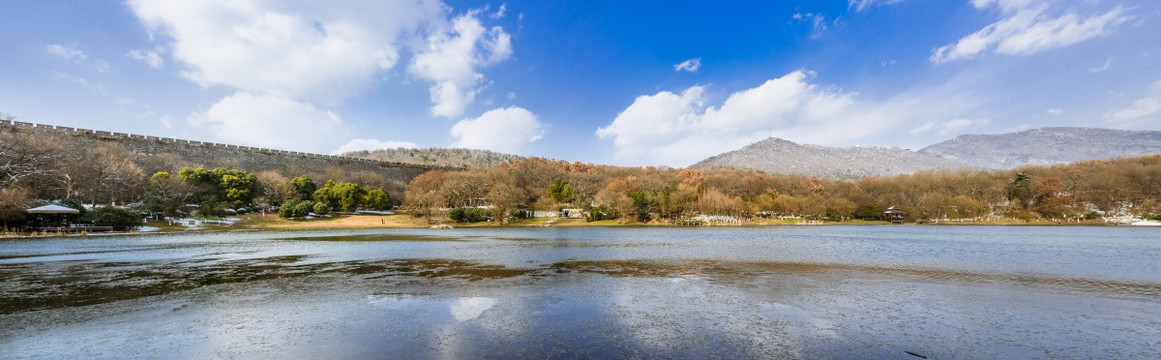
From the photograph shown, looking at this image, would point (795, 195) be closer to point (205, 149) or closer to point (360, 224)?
point (360, 224)

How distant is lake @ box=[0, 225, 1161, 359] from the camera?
7.28m

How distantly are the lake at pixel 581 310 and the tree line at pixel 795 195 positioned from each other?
50.1 m

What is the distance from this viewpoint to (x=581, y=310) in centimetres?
1010

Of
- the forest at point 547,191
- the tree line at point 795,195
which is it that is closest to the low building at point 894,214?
the forest at point 547,191

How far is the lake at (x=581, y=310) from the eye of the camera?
7277 millimetres

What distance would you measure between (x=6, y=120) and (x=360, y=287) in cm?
5735

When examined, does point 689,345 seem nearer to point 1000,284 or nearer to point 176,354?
point 176,354

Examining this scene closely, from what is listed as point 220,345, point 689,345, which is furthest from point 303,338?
point 689,345

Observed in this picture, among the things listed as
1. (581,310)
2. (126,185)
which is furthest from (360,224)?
(581,310)

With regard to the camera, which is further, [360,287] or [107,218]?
[107,218]

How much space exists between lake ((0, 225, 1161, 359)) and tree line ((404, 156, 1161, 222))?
50.1 meters

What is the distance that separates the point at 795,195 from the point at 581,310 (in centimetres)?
8879

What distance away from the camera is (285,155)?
3238 inches

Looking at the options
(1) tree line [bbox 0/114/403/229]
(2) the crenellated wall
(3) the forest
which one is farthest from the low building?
(2) the crenellated wall
